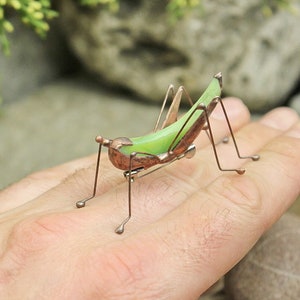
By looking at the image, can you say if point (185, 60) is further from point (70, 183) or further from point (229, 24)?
point (70, 183)

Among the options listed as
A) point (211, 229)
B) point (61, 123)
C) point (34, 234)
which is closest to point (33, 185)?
point (34, 234)

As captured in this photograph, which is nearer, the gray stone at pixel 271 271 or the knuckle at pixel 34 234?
the knuckle at pixel 34 234

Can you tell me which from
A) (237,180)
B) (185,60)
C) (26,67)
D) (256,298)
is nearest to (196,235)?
(237,180)

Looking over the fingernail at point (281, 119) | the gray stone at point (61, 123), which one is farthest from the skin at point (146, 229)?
the gray stone at point (61, 123)

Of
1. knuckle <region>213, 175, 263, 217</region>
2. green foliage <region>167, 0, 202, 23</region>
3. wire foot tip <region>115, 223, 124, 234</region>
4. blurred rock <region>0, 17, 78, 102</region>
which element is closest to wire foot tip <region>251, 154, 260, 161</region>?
knuckle <region>213, 175, 263, 217</region>

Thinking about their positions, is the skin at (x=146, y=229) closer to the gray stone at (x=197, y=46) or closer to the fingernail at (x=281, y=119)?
the fingernail at (x=281, y=119)

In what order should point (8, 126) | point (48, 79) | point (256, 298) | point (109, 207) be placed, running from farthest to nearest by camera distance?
point (48, 79) < point (8, 126) < point (256, 298) < point (109, 207)

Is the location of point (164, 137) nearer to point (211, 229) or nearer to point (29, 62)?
point (211, 229)
